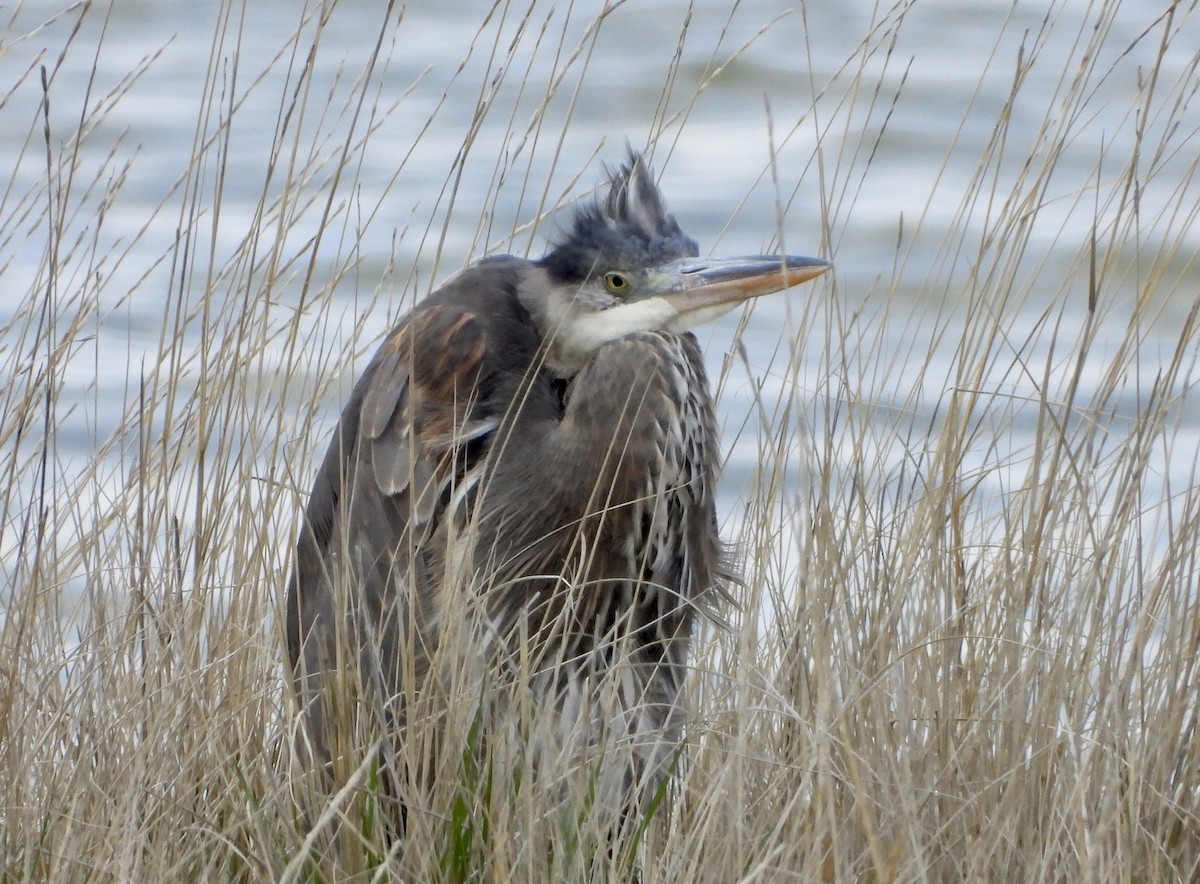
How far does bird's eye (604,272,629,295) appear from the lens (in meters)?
2.80

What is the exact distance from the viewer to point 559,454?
2.82 meters

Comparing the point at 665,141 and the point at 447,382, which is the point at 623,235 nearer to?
the point at 447,382

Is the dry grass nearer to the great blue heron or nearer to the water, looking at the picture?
the great blue heron

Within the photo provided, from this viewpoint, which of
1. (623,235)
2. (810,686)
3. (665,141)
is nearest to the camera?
(810,686)

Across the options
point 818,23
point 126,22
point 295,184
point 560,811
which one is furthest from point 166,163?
point 560,811

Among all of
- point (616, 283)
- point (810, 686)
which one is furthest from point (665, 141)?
point (810, 686)

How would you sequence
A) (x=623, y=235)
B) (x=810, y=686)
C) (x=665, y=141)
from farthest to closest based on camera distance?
(x=665, y=141), (x=623, y=235), (x=810, y=686)

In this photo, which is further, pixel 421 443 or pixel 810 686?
pixel 421 443

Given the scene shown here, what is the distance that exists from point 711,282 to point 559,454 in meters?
0.38

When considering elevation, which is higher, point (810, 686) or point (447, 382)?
point (447, 382)

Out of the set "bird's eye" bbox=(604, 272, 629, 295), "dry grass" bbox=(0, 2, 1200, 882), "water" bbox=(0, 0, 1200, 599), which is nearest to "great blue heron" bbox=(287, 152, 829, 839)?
"bird's eye" bbox=(604, 272, 629, 295)

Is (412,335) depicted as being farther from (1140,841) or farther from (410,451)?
(1140,841)

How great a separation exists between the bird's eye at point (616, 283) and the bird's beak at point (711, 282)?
48 mm

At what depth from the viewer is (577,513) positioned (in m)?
2.83
